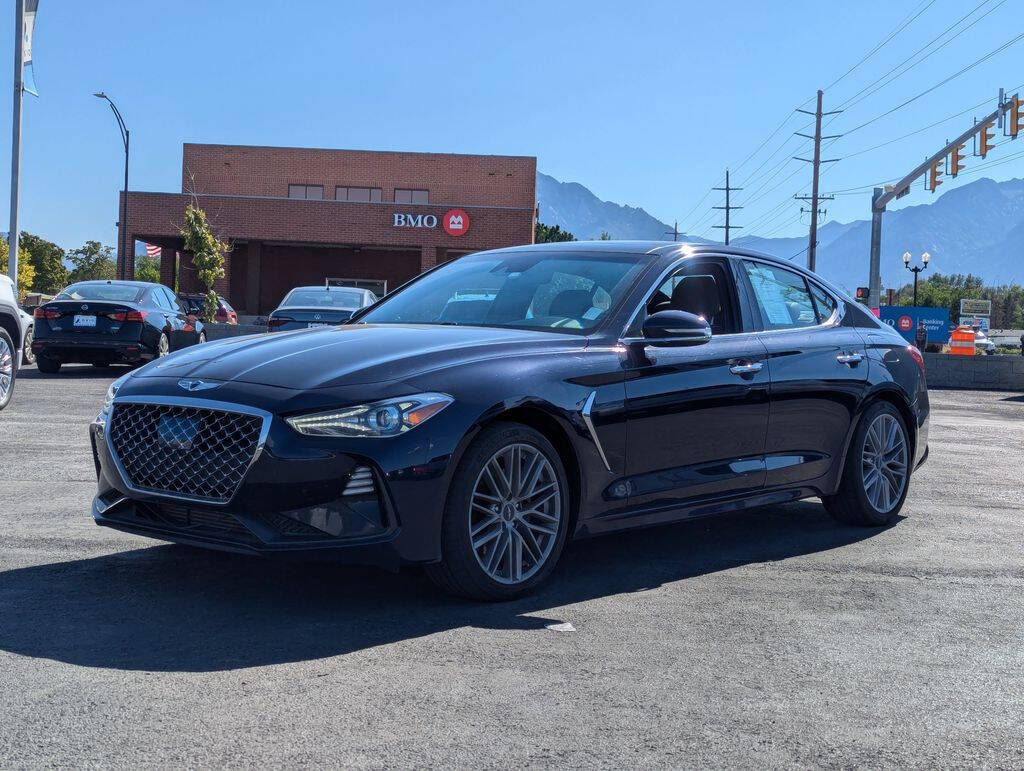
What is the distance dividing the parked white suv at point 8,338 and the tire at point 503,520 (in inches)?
333

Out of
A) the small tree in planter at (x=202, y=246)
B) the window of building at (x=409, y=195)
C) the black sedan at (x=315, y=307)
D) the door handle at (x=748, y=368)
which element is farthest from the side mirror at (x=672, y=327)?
the window of building at (x=409, y=195)

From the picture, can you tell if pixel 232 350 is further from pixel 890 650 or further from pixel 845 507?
pixel 845 507

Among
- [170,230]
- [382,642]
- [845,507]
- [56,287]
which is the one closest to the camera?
[382,642]

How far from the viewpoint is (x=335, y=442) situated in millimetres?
4641

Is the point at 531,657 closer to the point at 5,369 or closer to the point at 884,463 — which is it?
the point at 884,463

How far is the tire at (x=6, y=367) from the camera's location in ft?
40.0

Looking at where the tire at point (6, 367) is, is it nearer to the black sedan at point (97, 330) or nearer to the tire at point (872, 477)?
the black sedan at point (97, 330)

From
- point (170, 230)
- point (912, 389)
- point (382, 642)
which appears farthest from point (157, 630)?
point (170, 230)

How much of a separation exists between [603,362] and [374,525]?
139cm

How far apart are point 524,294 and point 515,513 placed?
1.41 metres

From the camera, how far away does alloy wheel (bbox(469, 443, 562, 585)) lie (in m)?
5.02

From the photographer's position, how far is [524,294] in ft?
20.1

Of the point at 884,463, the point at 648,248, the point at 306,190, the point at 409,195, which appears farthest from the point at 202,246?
the point at 648,248

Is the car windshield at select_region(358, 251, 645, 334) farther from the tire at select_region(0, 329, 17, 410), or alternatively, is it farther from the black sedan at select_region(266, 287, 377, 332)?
the black sedan at select_region(266, 287, 377, 332)
